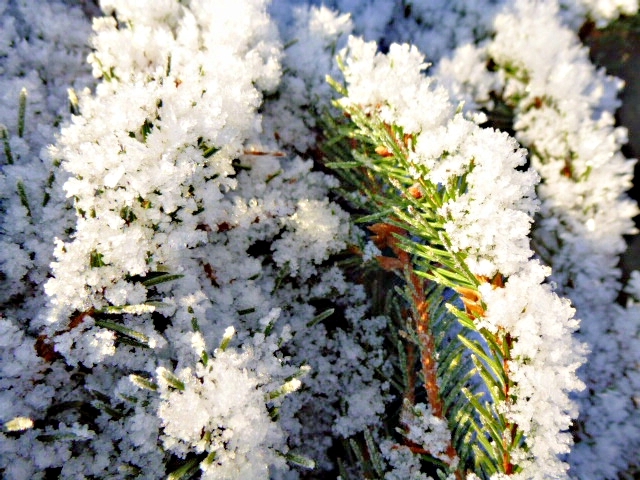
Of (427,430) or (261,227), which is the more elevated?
(261,227)

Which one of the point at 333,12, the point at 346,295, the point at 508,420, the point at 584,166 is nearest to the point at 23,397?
the point at 346,295

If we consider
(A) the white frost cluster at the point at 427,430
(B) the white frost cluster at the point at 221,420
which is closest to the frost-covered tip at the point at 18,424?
(B) the white frost cluster at the point at 221,420

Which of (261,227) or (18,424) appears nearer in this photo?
(18,424)

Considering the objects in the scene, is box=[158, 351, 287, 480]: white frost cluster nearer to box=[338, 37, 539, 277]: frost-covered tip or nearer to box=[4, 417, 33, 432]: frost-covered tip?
box=[4, 417, 33, 432]: frost-covered tip

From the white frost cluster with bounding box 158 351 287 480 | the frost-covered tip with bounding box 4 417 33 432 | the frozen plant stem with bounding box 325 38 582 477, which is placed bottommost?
the frost-covered tip with bounding box 4 417 33 432

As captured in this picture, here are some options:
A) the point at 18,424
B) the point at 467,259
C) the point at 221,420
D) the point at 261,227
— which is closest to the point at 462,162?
the point at 467,259

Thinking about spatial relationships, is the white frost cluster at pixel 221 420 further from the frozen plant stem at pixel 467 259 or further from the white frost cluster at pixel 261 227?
the frozen plant stem at pixel 467 259

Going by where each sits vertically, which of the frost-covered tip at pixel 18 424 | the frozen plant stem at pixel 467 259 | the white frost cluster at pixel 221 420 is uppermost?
the frozen plant stem at pixel 467 259

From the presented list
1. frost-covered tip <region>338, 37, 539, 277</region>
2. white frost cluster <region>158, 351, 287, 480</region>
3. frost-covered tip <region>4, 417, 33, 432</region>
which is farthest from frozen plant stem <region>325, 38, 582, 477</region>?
frost-covered tip <region>4, 417, 33, 432</region>

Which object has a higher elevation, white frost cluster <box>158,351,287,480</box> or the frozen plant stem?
the frozen plant stem

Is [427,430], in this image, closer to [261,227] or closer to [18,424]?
[261,227]

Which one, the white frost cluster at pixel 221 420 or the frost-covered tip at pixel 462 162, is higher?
the frost-covered tip at pixel 462 162

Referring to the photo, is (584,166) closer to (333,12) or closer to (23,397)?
(333,12)
